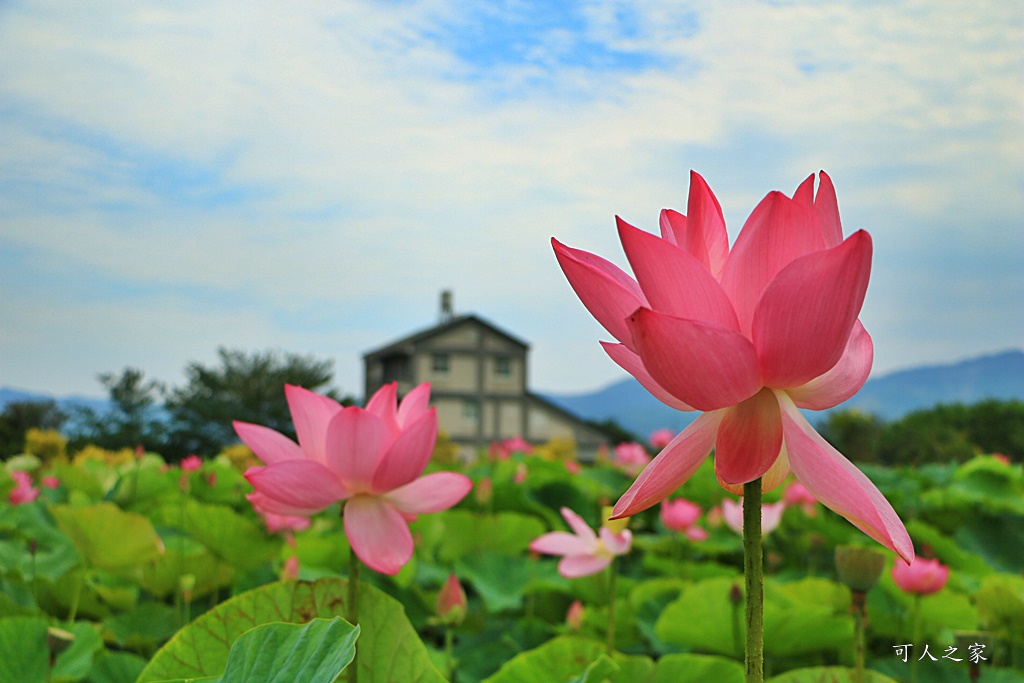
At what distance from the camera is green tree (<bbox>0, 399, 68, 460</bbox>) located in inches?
142

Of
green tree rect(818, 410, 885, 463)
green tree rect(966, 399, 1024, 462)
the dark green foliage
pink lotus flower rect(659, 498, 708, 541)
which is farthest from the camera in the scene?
green tree rect(966, 399, 1024, 462)

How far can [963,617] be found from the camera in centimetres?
102

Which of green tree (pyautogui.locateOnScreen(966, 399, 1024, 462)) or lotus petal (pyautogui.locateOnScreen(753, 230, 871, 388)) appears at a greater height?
green tree (pyautogui.locateOnScreen(966, 399, 1024, 462))

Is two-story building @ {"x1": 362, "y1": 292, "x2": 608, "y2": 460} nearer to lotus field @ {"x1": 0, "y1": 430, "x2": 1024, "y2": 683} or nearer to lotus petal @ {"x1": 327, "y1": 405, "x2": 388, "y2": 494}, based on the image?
lotus field @ {"x1": 0, "y1": 430, "x2": 1024, "y2": 683}

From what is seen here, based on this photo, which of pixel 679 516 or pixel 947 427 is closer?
pixel 679 516

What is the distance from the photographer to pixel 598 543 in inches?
32.5

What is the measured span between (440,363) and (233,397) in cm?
767

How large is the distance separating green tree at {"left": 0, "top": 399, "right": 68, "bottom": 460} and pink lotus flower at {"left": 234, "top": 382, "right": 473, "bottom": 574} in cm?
339

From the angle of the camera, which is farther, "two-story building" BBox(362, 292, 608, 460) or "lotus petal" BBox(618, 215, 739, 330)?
"two-story building" BBox(362, 292, 608, 460)

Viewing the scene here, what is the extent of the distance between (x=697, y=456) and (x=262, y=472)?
0.29 m

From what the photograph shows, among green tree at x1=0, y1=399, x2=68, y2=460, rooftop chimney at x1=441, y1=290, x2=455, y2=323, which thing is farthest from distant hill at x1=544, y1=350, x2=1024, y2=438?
green tree at x1=0, y1=399, x2=68, y2=460

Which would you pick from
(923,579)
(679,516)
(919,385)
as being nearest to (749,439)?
(923,579)

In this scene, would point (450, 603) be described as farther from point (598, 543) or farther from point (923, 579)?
point (923, 579)

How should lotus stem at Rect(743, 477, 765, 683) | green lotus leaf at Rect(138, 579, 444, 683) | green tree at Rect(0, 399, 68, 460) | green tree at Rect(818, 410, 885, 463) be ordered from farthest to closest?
1. green tree at Rect(818, 410, 885, 463)
2. green tree at Rect(0, 399, 68, 460)
3. green lotus leaf at Rect(138, 579, 444, 683)
4. lotus stem at Rect(743, 477, 765, 683)
